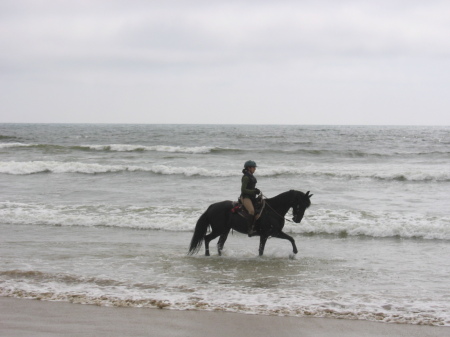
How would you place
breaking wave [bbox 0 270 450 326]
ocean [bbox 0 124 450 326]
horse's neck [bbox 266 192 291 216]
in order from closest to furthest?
breaking wave [bbox 0 270 450 326] → ocean [bbox 0 124 450 326] → horse's neck [bbox 266 192 291 216]

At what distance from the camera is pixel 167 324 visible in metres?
5.98

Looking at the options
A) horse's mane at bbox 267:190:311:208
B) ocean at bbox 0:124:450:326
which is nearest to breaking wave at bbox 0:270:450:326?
ocean at bbox 0:124:450:326

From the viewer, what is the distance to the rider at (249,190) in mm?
9695

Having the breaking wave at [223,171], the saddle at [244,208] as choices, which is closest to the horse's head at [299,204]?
the saddle at [244,208]

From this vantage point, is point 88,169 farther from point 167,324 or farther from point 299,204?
point 167,324

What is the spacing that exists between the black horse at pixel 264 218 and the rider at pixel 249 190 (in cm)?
14

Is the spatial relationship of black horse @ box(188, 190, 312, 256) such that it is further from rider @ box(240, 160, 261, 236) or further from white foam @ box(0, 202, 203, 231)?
white foam @ box(0, 202, 203, 231)

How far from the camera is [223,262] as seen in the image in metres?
9.84

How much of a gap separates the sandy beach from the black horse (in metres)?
3.81

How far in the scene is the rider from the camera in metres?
9.70

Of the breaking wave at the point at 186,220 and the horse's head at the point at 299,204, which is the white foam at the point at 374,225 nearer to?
the breaking wave at the point at 186,220

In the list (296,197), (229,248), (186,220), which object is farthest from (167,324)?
(186,220)

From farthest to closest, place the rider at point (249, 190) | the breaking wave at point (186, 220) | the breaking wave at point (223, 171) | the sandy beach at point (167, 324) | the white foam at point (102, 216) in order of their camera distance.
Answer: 1. the breaking wave at point (223, 171)
2. the white foam at point (102, 216)
3. the breaking wave at point (186, 220)
4. the rider at point (249, 190)
5. the sandy beach at point (167, 324)

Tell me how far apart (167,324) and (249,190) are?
13.8 ft
